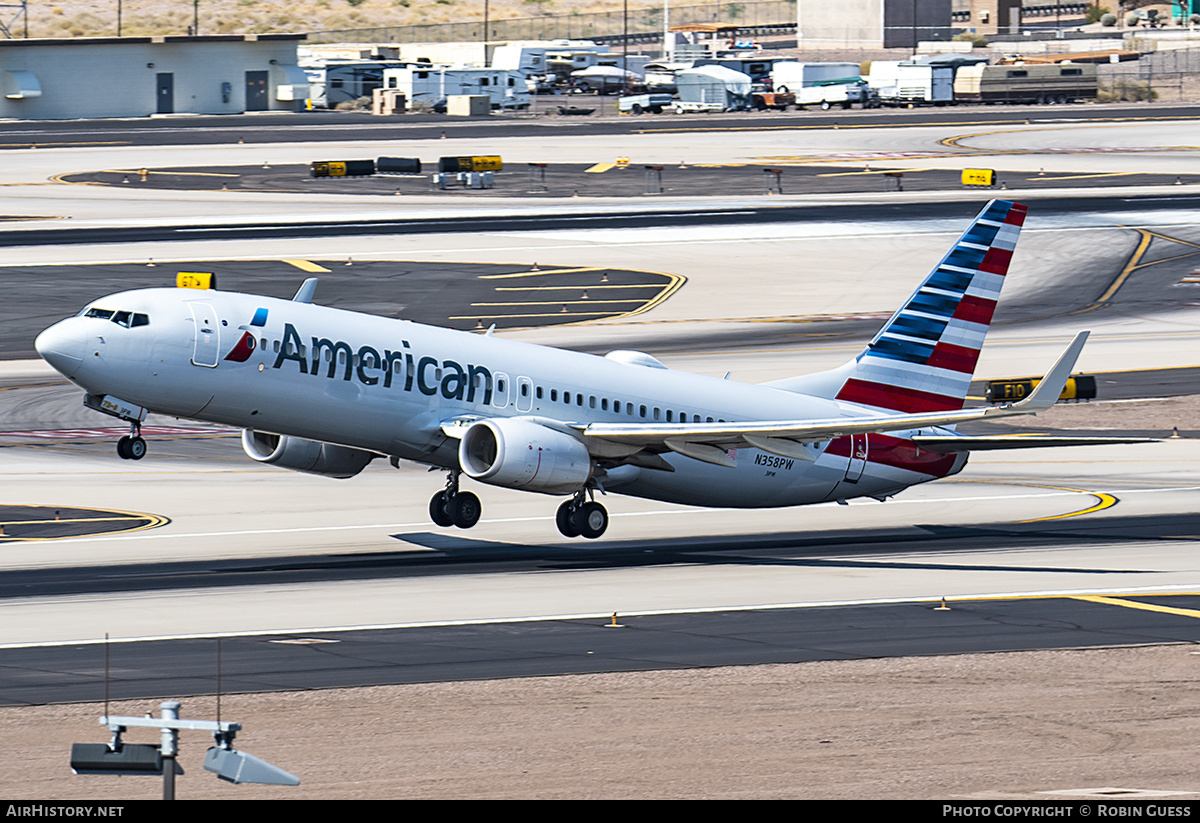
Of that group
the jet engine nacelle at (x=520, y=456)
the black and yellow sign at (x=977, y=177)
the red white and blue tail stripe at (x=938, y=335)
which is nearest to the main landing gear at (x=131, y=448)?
the jet engine nacelle at (x=520, y=456)

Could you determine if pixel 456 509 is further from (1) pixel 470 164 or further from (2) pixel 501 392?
(1) pixel 470 164

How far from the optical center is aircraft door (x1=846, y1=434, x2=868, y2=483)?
50.4m

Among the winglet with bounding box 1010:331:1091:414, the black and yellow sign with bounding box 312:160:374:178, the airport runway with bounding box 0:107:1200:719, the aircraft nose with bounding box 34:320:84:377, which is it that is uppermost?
the black and yellow sign with bounding box 312:160:374:178

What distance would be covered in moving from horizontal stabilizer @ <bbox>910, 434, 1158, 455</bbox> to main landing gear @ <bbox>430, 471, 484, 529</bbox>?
493 inches

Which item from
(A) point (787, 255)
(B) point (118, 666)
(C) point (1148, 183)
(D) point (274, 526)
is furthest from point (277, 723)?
(C) point (1148, 183)

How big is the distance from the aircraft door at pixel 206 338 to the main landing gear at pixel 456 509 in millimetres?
7143

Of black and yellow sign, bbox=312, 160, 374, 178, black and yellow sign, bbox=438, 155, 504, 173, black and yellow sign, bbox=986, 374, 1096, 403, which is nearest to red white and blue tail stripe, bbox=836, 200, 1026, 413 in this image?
black and yellow sign, bbox=986, 374, 1096, 403

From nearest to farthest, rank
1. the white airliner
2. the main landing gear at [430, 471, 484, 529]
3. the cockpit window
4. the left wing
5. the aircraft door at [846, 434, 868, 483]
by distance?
the cockpit window → the white airliner → the left wing → the main landing gear at [430, 471, 484, 529] → the aircraft door at [846, 434, 868, 483]

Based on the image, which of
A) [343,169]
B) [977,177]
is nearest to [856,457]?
[977,177]

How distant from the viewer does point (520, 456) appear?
144 feet

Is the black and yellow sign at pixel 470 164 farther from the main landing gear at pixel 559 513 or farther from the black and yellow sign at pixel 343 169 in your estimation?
the main landing gear at pixel 559 513

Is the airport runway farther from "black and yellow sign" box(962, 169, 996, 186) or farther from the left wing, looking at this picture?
"black and yellow sign" box(962, 169, 996, 186)

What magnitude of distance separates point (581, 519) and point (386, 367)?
641 cm

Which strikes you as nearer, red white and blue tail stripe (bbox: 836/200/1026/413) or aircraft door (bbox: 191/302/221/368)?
aircraft door (bbox: 191/302/221/368)
